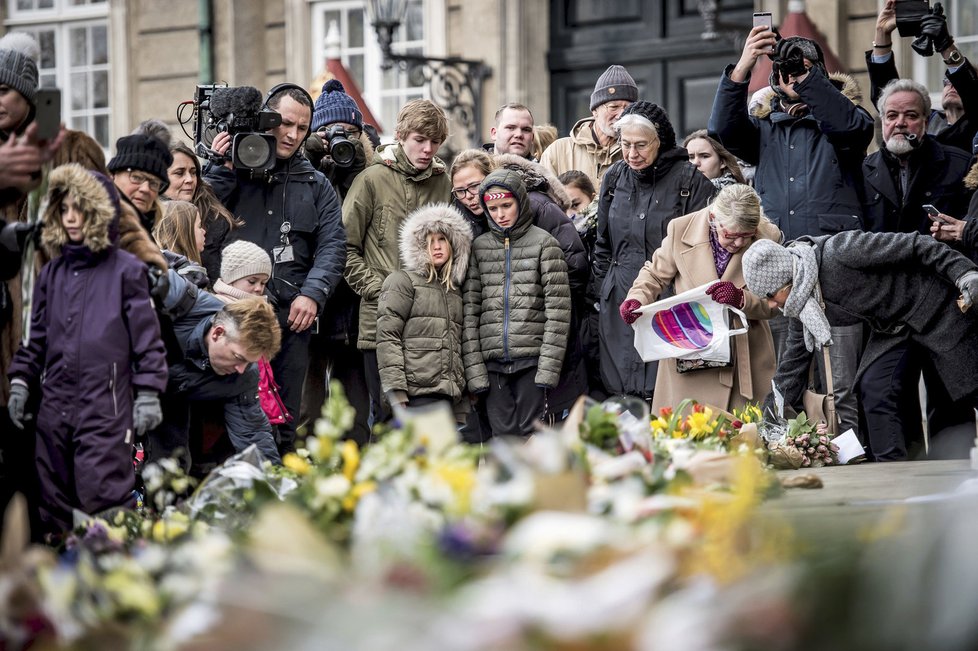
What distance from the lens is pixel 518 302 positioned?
704 centimetres

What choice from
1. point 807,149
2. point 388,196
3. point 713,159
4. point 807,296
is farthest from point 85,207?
point 713,159

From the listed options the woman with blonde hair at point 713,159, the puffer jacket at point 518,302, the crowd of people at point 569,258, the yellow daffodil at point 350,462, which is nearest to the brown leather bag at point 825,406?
the crowd of people at point 569,258

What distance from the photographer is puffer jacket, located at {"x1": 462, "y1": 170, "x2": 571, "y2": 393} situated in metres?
6.99

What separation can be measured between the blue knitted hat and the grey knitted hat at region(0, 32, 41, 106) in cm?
271

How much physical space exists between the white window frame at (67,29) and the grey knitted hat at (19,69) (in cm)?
953

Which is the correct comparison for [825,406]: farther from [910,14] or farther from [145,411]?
[145,411]

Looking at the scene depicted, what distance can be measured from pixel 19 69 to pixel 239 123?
2.11 m

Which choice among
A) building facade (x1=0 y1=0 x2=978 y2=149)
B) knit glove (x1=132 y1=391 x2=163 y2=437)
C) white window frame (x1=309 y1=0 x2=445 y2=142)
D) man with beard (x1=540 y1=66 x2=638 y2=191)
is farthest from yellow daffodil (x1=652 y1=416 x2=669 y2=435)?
white window frame (x1=309 y1=0 x2=445 y2=142)

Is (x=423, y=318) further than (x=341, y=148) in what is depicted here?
No

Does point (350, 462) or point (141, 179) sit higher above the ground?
point (141, 179)

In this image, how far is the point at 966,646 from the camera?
6.00 feet

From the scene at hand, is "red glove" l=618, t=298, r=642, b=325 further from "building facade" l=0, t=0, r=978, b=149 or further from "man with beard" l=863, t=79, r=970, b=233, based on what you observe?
"building facade" l=0, t=0, r=978, b=149

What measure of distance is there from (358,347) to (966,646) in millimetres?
5574

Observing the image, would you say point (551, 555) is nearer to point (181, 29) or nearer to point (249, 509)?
point (249, 509)
